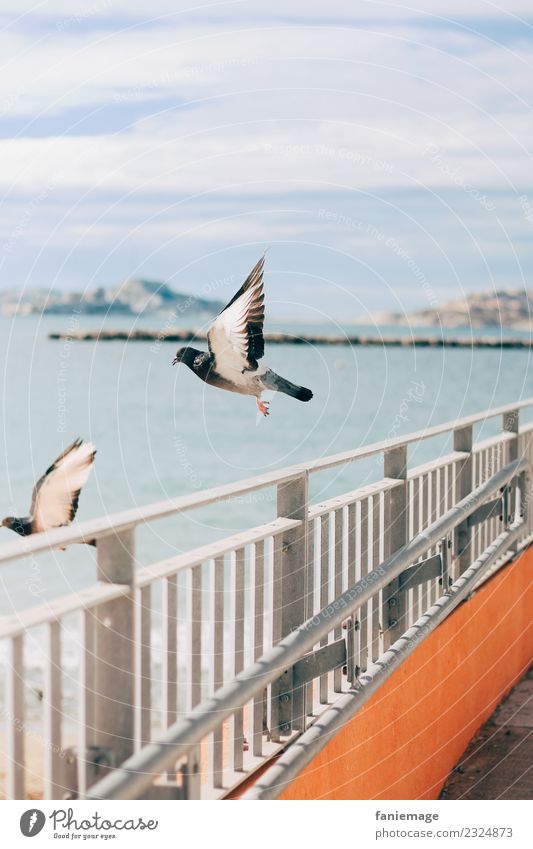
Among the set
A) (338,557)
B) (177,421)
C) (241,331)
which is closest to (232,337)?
(241,331)

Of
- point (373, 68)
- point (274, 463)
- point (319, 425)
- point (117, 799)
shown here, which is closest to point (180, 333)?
point (274, 463)

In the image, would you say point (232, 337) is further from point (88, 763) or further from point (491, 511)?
point (491, 511)

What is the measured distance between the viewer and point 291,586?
314 centimetres

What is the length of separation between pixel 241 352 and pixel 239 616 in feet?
3.54

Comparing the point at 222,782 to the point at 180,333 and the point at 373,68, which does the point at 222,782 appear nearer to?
the point at 373,68

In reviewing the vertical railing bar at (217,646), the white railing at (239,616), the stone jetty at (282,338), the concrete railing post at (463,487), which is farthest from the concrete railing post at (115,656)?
the stone jetty at (282,338)

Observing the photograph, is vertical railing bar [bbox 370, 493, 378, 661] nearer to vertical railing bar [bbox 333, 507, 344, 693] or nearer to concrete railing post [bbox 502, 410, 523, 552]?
vertical railing bar [bbox 333, 507, 344, 693]

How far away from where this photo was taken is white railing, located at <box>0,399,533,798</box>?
2061mm

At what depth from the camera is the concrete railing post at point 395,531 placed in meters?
3.93

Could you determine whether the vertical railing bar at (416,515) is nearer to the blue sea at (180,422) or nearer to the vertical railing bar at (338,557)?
the vertical railing bar at (338,557)

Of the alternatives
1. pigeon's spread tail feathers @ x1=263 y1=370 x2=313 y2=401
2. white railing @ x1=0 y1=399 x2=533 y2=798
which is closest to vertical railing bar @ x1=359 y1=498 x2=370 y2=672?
white railing @ x1=0 y1=399 x2=533 y2=798

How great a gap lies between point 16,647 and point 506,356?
194 ft

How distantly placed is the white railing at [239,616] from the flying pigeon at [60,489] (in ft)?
1.17

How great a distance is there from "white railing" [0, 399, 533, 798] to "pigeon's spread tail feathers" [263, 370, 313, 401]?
31 centimetres
